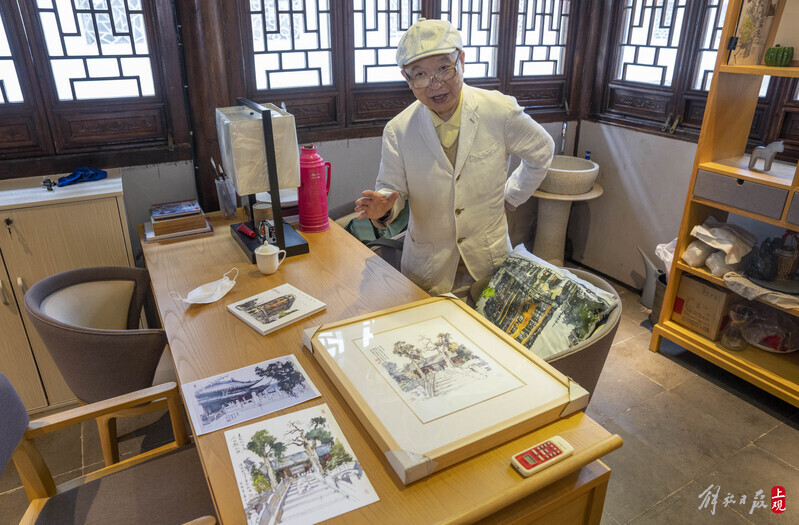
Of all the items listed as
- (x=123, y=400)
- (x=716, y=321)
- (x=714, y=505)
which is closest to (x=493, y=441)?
(x=123, y=400)

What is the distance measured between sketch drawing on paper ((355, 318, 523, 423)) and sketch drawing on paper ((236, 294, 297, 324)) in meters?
0.36

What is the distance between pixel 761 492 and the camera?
2.14m

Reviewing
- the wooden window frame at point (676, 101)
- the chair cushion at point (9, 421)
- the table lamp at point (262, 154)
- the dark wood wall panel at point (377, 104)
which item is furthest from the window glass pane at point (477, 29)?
the chair cushion at point (9, 421)

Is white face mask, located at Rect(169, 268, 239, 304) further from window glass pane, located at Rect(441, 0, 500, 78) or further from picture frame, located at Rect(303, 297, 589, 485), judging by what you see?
window glass pane, located at Rect(441, 0, 500, 78)

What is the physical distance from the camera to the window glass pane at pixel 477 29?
10.7ft

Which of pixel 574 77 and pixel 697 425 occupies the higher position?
pixel 574 77

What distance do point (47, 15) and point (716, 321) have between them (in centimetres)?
354

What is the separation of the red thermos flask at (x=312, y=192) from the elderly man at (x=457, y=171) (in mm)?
413

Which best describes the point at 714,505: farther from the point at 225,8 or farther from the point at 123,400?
the point at 225,8

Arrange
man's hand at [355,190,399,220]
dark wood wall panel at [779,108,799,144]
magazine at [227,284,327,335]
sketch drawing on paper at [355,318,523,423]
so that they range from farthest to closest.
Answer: dark wood wall panel at [779,108,799,144] → man's hand at [355,190,399,220] → magazine at [227,284,327,335] → sketch drawing on paper at [355,318,523,423]

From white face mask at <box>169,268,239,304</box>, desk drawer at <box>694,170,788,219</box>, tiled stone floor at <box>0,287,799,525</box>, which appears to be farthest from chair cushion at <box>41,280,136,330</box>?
desk drawer at <box>694,170,788,219</box>

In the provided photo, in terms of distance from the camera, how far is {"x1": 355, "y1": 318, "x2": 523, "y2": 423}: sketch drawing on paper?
123 cm

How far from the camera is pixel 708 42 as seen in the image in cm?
305

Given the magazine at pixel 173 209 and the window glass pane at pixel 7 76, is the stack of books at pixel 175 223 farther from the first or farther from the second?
the window glass pane at pixel 7 76
